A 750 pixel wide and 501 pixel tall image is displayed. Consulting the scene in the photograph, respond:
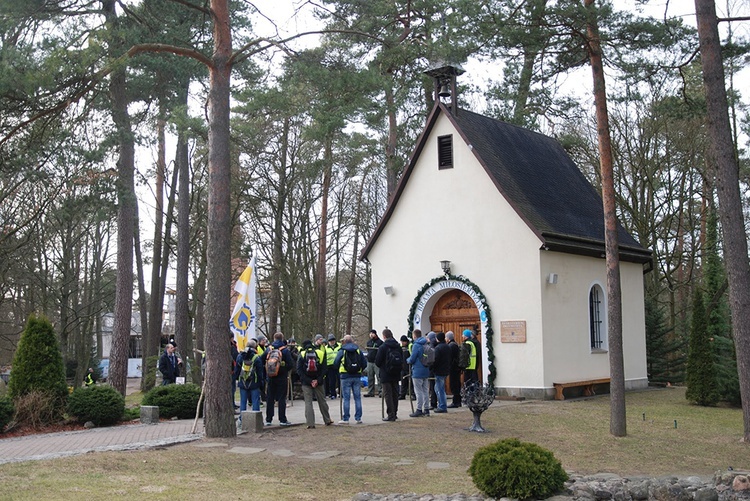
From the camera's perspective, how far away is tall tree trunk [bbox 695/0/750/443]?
13.6 m

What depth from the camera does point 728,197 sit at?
13.9 m

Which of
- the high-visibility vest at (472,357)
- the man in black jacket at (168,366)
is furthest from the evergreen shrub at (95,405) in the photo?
the high-visibility vest at (472,357)

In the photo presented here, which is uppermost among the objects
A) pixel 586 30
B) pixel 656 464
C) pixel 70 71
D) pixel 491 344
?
pixel 586 30

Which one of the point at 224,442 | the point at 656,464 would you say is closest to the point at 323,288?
the point at 224,442

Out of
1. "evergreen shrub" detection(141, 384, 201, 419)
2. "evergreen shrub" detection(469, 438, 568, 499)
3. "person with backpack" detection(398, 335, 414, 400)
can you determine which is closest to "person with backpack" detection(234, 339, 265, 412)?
"evergreen shrub" detection(141, 384, 201, 419)

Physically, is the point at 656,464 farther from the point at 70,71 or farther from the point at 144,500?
the point at 70,71

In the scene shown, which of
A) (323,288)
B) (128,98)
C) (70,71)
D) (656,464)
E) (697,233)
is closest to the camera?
(656,464)

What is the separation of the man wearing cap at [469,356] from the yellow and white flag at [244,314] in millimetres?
4707

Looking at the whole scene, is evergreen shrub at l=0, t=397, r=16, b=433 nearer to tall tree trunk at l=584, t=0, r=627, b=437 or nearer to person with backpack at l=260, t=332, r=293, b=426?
person with backpack at l=260, t=332, r=293, b=426

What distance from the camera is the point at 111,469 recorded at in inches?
426

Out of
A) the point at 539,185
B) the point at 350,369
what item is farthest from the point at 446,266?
the point at 350,369

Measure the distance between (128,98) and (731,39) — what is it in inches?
649

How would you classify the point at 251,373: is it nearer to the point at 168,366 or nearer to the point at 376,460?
the point at 376,460

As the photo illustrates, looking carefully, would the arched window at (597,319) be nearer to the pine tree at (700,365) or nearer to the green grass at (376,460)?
the pine tree at (700,365)
